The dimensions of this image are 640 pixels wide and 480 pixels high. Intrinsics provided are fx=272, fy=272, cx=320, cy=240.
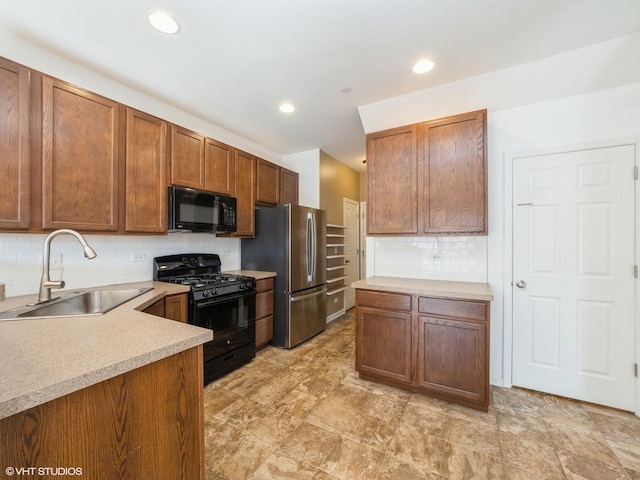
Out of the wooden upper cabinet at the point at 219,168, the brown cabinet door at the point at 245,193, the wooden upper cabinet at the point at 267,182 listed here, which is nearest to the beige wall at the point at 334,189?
the wooden upper cabinet at the point at 267,182

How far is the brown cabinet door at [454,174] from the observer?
2.26 meters

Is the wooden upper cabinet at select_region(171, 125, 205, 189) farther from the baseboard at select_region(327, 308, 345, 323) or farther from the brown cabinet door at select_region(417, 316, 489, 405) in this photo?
the baseboard at select_region(327, 308, 345, 323)

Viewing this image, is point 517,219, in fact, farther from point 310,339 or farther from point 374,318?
point 310,339

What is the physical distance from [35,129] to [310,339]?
3242 millimetres

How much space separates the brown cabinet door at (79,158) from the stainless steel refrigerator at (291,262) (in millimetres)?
1586

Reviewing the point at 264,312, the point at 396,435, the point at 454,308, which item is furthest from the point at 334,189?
the point at 396,435

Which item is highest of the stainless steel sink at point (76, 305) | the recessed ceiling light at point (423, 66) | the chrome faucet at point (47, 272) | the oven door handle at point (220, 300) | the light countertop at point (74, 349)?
the recessed ceiling light at point (423, 66)

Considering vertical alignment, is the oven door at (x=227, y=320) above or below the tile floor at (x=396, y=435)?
above

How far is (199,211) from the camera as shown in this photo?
274 cm

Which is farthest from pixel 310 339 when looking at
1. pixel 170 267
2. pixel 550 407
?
pixel 550 407

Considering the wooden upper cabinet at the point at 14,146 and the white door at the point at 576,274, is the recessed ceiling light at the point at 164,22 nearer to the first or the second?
the wooden upper cabinet at the point at 14,146

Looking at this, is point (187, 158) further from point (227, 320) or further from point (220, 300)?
point (227, 320)

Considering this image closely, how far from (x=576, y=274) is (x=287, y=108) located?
9.91 feet

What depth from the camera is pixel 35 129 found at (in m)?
1.78
